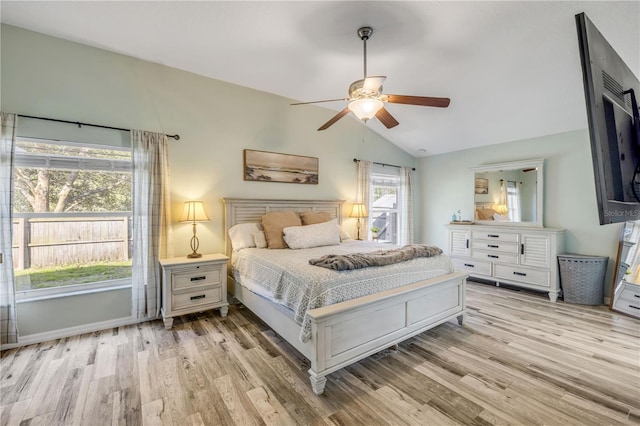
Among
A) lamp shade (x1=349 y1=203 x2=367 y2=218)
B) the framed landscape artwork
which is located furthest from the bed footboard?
the framed landscape artwork

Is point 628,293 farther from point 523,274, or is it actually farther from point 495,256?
point 495,256

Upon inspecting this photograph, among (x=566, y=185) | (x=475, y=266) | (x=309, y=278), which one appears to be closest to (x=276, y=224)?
(x=309, y=278)

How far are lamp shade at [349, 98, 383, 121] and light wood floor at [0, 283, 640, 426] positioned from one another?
2.08m

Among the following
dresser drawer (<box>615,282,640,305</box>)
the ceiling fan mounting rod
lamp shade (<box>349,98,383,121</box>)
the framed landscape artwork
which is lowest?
dresser drawer (<box>615,282,640,305</box>)

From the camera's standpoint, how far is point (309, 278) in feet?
7.13

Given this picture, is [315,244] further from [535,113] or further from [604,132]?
[535,113]

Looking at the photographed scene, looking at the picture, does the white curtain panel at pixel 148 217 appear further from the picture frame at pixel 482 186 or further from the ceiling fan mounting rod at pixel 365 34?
the picture frame at pixel 482 186

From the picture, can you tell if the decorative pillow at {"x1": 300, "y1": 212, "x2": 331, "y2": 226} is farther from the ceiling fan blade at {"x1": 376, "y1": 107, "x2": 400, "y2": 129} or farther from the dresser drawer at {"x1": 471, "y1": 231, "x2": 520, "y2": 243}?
the dresser drawer at {"x1": 471, "y1": 231, "x2": 520, "y2": 243}

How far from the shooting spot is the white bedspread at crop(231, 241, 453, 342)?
2.11 metres

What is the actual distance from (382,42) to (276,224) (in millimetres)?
2296

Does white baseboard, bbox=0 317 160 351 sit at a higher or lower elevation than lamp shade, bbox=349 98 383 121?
lower

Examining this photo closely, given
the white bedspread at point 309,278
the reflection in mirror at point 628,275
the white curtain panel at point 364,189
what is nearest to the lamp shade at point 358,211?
the white curtain panel at point 364,189

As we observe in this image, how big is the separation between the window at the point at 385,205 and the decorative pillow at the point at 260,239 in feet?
7.91

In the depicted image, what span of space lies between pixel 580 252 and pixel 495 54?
305cm
